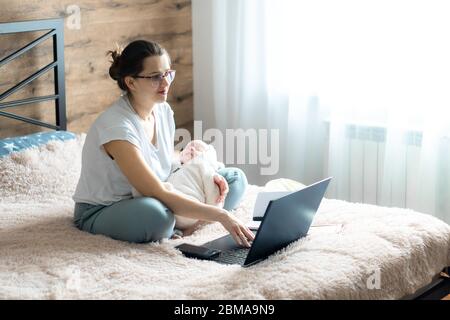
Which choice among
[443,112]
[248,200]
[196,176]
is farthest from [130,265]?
[443,112]

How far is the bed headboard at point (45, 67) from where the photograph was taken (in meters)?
3.29

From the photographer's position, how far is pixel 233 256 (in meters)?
2.44

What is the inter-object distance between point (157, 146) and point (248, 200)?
44cm

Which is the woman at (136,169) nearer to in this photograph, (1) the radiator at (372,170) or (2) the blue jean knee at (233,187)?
(2) the blue jean knee at (233,187)

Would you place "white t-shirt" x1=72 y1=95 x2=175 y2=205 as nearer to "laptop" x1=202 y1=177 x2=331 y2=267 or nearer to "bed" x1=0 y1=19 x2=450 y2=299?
"bed" x1=0 y1=19 x2=450 y2=299

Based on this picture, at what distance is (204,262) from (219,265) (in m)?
0.06

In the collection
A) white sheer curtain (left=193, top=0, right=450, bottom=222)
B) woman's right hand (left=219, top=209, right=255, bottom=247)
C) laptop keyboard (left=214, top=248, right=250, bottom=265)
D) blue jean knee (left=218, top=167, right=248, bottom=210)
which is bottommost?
laptop keyboard (left=214, top=248, right=250, bottom=265)

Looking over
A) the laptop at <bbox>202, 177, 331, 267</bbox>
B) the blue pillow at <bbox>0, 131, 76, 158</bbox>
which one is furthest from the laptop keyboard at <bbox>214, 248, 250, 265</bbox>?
the blue pillow at <bbox>0, 131, 76, 158</bbox>

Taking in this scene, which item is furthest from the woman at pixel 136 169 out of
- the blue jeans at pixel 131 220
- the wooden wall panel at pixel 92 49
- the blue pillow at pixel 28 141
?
the wooden wall panel at pixel 92 49

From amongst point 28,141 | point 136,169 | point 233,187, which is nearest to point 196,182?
point 233,187

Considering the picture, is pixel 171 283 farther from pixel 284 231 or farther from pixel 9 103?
pixel 9 103

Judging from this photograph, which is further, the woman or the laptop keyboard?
the woman

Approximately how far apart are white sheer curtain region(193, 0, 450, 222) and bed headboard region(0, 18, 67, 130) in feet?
3.03

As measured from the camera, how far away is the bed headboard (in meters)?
3.29
